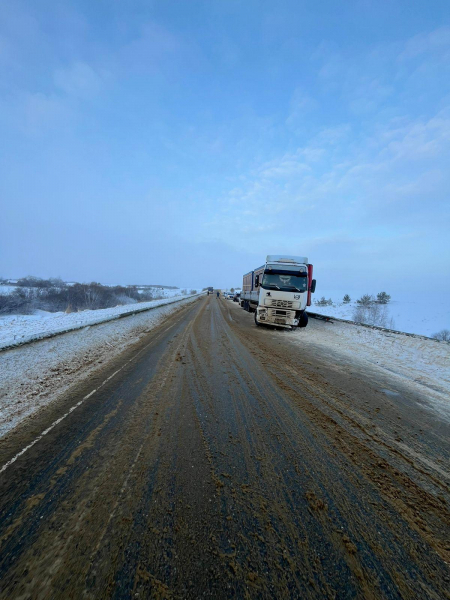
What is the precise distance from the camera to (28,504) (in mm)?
1778

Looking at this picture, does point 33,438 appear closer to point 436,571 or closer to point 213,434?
point 213,434

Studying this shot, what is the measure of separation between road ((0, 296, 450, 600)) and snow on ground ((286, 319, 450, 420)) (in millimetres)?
837

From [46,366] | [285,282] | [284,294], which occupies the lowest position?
[46,366]

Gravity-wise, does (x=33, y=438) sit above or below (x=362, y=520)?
below

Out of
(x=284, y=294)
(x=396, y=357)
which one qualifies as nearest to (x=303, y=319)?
(x=284, y=294)

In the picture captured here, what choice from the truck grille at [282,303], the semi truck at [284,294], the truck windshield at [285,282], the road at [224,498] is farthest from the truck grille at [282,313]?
the road at [224,498]

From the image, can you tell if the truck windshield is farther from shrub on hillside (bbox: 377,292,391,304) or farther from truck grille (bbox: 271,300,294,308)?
shrub on hillside (bbox: 377,292,391,304)

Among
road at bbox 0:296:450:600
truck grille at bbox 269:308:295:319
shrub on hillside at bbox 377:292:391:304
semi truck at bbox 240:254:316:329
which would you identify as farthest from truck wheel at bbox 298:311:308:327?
shrub on hillside at bbox 377:292:391:304

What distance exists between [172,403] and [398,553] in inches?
109

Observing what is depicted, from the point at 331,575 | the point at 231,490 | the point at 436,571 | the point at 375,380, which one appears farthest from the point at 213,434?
the point at 375,380

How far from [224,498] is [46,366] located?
16.1ft

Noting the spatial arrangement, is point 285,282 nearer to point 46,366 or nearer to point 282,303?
point 282,303

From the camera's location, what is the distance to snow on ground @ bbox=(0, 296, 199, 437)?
334 cm

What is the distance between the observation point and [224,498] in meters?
1.88
